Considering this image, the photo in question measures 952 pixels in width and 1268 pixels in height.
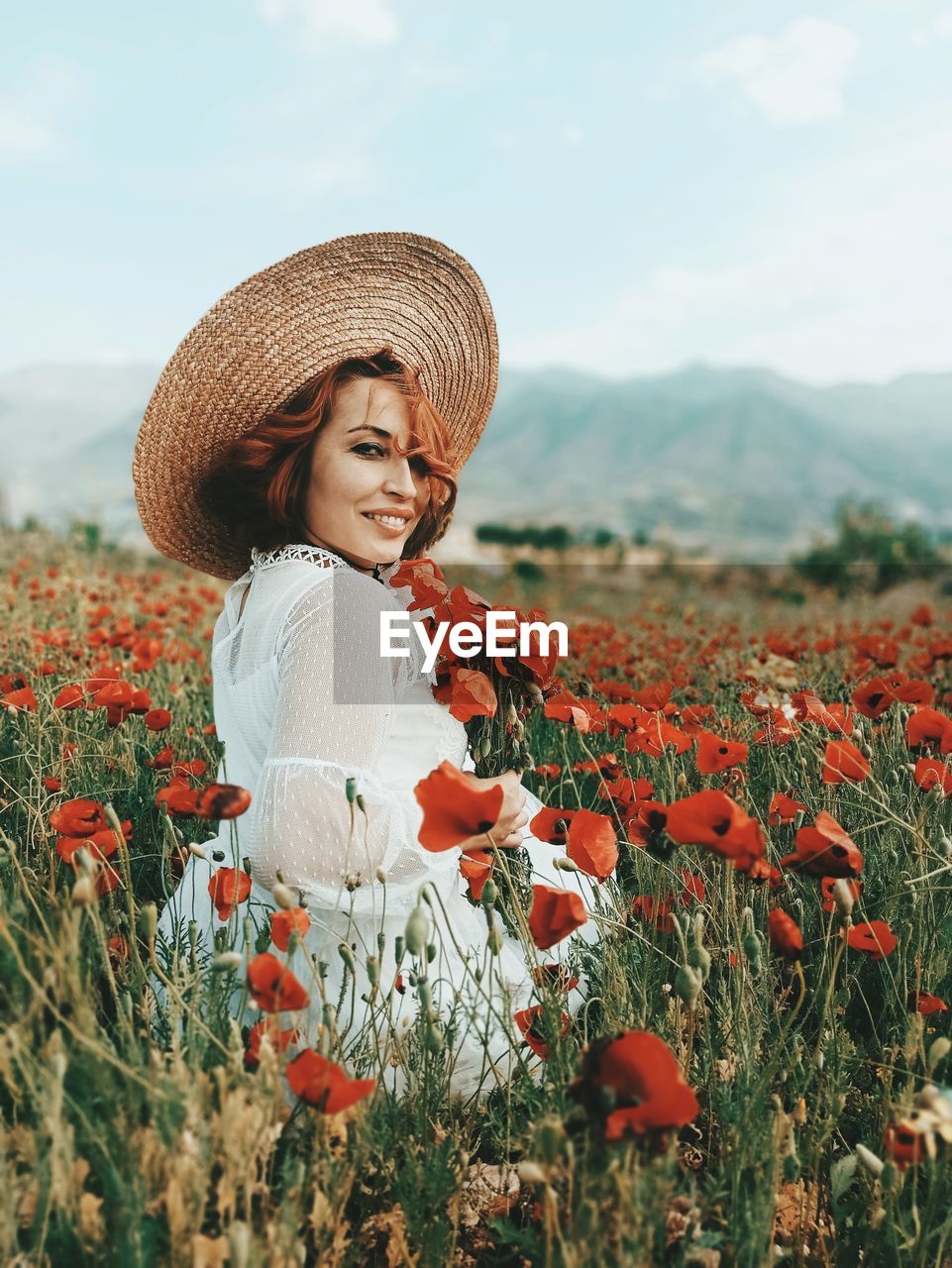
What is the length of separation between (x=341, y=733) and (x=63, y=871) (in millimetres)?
739

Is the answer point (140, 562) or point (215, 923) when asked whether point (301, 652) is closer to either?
point (215, 923)

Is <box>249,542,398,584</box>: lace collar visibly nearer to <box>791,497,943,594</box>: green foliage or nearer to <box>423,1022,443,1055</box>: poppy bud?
<box>423,1022,443,1055</box>: poppy bud

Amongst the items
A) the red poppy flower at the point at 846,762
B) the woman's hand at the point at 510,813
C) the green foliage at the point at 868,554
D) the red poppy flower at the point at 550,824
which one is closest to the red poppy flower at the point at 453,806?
the woman's hand at the point at 510,813

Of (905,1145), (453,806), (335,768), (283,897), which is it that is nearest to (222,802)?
(283,897)

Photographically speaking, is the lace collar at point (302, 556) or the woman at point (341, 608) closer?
the woman at point (341, 608)

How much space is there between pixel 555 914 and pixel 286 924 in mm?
373

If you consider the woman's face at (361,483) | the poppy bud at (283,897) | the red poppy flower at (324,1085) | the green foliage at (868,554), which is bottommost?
the red poppy flower at (324,1085)

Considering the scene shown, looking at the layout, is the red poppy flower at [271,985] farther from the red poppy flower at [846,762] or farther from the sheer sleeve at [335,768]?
the red poppy flower at [846,762]

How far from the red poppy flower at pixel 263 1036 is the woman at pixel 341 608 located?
0.18 ft

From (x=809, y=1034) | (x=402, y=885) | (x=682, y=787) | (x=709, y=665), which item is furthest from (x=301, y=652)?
(x=709, y=665)

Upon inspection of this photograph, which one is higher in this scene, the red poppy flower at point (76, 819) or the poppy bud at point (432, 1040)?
the red poppy flower at point (76, 819)

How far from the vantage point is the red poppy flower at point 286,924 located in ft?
3.98

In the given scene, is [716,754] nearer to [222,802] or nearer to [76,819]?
[222,802]

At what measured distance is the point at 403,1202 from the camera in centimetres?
119
